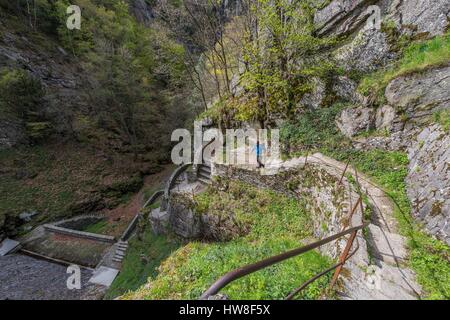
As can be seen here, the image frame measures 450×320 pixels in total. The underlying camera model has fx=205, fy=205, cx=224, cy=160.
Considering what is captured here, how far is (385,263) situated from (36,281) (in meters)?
16.5

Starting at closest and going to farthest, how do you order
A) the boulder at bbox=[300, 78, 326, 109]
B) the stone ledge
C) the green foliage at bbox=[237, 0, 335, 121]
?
1. the green foliage at bbox=[237, 0, 335, 121]
2. the boulder at bbox=[300, 78, 326, 109]
3. the stone ledge

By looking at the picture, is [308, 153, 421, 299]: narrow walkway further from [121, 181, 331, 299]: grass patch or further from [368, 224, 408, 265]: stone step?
[121, 181, 331, 299]: grass patch

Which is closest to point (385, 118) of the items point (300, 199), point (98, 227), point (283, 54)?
point (300, 199)

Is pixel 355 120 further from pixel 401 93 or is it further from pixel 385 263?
pixel 385 263

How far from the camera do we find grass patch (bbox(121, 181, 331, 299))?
Answer: 3910 mm

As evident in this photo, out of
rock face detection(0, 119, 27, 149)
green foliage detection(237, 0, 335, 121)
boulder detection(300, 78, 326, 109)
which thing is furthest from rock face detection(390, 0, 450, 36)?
rock face detection(0, 119, 27, 149)

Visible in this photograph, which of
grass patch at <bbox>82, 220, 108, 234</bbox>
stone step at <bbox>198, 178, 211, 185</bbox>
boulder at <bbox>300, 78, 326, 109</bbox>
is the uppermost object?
boulder at <bbox>300, 78, 326, 109</bbox>

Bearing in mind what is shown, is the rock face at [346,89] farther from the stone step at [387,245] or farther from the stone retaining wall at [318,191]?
the stone step at [387,245]

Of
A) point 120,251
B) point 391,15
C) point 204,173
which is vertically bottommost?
point 120,251

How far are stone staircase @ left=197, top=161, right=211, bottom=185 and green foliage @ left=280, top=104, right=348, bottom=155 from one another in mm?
4630

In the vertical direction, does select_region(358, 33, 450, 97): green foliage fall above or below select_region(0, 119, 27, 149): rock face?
above

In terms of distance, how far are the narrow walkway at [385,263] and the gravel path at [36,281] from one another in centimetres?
1239

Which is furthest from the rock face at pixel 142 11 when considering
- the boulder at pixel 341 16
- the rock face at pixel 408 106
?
the rock face at pixel 408 106

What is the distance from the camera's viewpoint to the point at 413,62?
786cm
